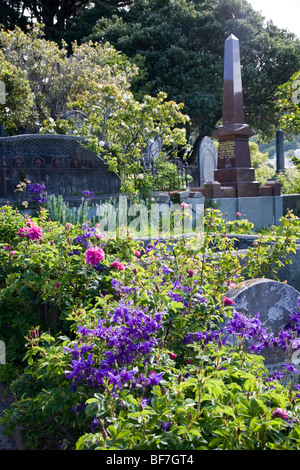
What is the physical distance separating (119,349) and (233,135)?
1180 centimetres

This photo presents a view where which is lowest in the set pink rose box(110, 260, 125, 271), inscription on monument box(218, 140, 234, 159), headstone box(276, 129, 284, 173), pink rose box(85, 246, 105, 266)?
pink rose box(110, 260, 125, 271)

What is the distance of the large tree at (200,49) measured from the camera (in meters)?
21.4

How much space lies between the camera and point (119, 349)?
6.41 feet

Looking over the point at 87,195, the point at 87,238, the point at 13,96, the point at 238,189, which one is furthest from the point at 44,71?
the point at 87,238

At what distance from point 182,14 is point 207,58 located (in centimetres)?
281

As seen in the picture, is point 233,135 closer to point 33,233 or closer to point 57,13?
point 33,233

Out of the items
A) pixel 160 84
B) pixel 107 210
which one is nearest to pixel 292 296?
pixel 107 210

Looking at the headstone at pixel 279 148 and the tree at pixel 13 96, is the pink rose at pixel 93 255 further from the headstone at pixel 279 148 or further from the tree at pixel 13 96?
the headstone at pixel 279 148

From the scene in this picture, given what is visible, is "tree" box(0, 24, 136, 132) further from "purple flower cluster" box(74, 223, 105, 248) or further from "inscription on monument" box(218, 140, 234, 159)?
"purple flower cluster" box(74, 223, 105, 248)

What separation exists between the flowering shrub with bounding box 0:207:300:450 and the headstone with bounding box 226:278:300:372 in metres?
0.15

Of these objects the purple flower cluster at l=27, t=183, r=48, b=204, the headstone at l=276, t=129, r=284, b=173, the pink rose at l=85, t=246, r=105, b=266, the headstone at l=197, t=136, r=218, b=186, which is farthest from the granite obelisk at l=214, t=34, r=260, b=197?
the pink rose at l=85, t=246, r=105, b=266

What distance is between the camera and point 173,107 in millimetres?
11117

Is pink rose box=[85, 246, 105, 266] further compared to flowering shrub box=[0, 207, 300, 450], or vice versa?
pink rose box=[85, 246, 105, 266]

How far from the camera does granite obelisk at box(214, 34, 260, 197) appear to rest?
12.9 meters
